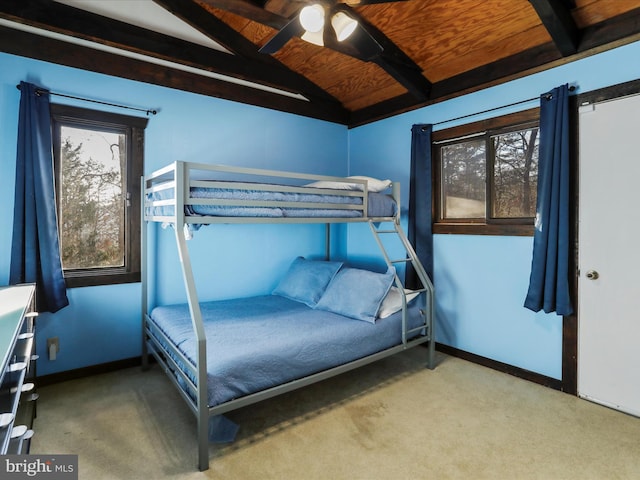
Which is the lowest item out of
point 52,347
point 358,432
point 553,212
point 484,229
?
point 358,432

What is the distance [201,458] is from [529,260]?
2.55 metres

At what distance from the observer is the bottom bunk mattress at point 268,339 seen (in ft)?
6.25

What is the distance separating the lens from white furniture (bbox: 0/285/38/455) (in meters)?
0.98

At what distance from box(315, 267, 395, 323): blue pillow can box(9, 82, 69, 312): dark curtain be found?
76.8 inches

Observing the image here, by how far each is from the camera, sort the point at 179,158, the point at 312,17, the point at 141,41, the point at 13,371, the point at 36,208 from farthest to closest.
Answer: the point at 179,158
the point at 141,41
the point at 36,208
the point at 312,17
the point at 13,371

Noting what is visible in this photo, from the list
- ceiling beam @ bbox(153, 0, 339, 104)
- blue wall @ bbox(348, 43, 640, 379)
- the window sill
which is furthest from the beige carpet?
ceiling beam @ bbox(153, 0, 339, 104)

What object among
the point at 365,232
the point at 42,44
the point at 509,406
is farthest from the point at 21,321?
the point at 365,232

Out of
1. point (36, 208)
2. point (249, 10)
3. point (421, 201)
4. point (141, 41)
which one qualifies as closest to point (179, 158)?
point (141, 41)

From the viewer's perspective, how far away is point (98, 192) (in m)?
2.78

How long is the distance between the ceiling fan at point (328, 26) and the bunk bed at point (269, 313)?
0.82 metres

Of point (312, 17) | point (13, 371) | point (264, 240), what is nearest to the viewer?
point (13, 371)

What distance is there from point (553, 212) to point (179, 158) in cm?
292

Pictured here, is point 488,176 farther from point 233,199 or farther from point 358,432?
point 358,432

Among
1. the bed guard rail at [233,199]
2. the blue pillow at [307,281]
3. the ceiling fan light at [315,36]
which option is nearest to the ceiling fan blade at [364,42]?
the ceiling fan light at [315,36]
